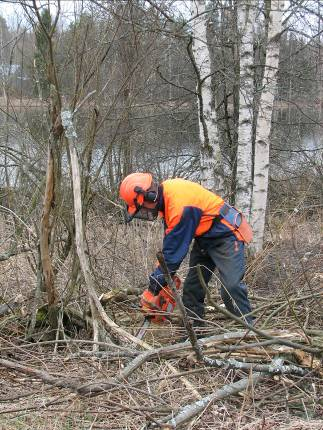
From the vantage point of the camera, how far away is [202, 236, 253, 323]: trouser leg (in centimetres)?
430

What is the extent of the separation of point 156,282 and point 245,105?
4.08 metres

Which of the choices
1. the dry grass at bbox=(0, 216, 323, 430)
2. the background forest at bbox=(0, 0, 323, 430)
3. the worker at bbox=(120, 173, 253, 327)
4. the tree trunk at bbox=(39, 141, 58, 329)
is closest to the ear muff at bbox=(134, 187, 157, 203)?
the worker at bbox=(120, 173, 253, 327)

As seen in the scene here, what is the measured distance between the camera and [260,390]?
3383 mm

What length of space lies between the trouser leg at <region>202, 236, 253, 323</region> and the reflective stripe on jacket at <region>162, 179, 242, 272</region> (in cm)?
31

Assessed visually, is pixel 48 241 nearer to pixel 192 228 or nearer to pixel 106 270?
pixel 192 228

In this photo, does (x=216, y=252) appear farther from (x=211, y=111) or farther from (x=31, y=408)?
(x=211, y=111)

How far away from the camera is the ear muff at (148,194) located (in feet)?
12.8

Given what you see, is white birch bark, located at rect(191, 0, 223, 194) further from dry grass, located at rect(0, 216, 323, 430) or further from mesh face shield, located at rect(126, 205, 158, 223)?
mesh face shield, located at rect(126, 205, 158, 223)

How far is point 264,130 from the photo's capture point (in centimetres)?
746

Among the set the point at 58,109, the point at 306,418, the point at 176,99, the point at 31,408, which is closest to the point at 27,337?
the point at 31,408

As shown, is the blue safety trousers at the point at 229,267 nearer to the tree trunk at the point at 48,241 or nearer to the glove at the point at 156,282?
the glove at the point at 156,282

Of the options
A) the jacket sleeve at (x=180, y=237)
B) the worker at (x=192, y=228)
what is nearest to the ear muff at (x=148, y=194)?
the worker at (x=192, y=228)

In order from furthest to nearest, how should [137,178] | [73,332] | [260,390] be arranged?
[73,332] < [137,178] < [260,390]

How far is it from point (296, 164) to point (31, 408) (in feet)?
30.5
